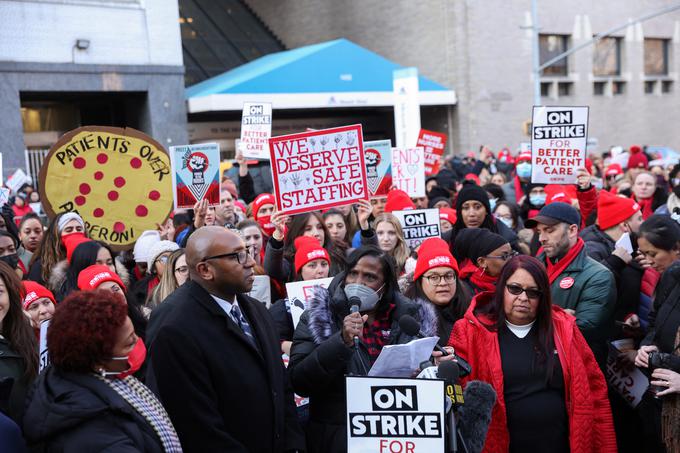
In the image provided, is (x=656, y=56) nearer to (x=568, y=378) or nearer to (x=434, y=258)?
(x=434, y=258)

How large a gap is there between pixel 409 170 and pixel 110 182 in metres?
4.94

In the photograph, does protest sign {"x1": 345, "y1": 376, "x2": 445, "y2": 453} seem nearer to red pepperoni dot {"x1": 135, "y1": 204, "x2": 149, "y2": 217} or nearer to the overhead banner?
red pepperoni dot {"x1": 135, "y1": 204, "x2": 149, "y2": 217}

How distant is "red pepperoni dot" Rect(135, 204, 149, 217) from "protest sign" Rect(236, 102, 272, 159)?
3457 millimetres

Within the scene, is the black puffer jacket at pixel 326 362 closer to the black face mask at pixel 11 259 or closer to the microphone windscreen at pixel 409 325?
the microphone windscreen at pixel 409 325

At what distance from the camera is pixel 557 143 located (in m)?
8.05

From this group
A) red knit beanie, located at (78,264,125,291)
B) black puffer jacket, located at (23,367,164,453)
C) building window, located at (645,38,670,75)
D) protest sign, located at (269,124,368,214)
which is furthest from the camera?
building window, located at (645,38,670,75)

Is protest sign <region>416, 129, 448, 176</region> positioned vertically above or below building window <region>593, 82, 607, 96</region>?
below

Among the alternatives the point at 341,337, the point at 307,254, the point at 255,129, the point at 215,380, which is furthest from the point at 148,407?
the point at 255,129

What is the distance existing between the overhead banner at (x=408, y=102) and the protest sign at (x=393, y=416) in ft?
51.5

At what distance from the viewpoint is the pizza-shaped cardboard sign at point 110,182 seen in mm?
6887

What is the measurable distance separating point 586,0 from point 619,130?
6.20 metres

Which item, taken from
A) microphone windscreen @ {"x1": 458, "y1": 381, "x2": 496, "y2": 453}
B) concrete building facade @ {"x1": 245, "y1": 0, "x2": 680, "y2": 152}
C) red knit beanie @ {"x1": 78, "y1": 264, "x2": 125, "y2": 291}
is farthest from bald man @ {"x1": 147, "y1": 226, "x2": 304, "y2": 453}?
concrete building facade @ {"x1": 245, "y1": 0, "x2": 680, "y2": 152}

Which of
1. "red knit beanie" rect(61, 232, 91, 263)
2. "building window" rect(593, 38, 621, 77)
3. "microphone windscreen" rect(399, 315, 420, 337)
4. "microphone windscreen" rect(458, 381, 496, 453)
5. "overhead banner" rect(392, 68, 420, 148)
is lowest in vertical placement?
"microphone windscreen" rect(458, 381, 496, 453)

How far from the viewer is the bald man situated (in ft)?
10.5
